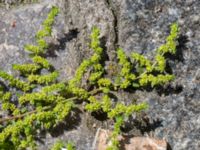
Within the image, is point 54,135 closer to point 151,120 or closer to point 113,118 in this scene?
point 113,118

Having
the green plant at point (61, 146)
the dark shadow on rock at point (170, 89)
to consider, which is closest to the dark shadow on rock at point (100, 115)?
the green plant at point (61, 146)

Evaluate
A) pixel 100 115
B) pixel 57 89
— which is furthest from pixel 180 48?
pixel 57 89

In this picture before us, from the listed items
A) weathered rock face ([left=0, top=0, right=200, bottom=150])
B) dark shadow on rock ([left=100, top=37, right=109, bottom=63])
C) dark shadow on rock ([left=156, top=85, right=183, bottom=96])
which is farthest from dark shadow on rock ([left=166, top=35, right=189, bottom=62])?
dark shadow on rock ([left=100, top=37, right=109, bottom=63])

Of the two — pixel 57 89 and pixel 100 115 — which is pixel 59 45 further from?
pixel 100 115

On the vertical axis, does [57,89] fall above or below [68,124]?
above

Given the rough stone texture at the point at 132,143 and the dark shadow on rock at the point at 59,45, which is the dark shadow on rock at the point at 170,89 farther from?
the dark shadow on rock at the point at 59,45

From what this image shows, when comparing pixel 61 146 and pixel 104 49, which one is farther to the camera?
pixel 104 49
